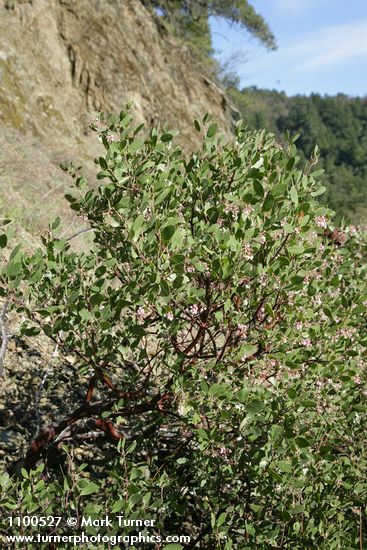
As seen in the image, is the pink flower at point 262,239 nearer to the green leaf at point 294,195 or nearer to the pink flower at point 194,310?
the green leaf at point 294,195

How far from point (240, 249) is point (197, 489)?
133cm

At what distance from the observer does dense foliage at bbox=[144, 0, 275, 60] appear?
2358 cm

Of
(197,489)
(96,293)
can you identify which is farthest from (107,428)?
Answer: (96,293)

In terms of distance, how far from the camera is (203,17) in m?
24.8

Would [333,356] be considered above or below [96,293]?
below

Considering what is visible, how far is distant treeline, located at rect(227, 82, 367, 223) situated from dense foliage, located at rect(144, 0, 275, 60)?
60.8 metres

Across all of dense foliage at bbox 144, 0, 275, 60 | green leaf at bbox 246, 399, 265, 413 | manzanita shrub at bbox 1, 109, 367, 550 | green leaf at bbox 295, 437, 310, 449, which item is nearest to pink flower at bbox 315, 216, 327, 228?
manzanita shrub at bbox 1, 109, 367, 550

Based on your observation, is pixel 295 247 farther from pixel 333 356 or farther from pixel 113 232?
pixel 113 232

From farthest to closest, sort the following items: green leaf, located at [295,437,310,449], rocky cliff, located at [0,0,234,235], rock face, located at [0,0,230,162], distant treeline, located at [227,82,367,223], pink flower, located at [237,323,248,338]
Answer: distant treeline, located at [227,82,367,223], rock face, located at [0,0,230,162], rocky cliff, located at [0,0,234,235], pink flower, located at [237,323,248,338], green leaf, located at [295,437,310,449]

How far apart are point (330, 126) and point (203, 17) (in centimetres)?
9931

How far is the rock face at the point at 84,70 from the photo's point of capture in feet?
43.8

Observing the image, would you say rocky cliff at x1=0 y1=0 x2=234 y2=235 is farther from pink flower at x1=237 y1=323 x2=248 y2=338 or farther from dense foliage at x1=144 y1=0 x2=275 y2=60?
pink flower at x1=237 y1=323 x2=248 y2=338

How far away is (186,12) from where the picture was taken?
24719mm

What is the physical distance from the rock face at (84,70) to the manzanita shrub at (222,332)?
10.4m
